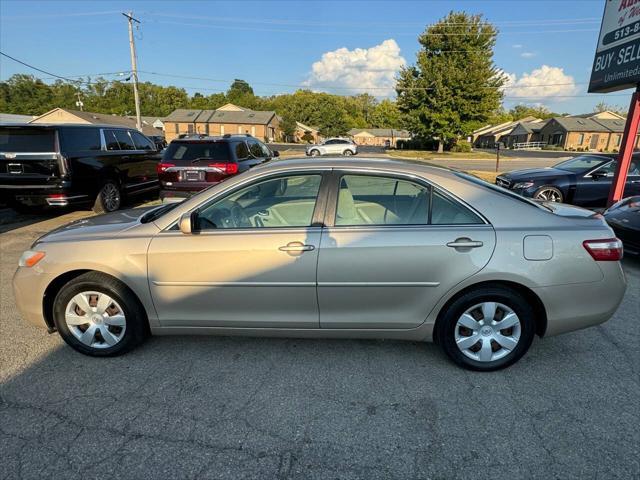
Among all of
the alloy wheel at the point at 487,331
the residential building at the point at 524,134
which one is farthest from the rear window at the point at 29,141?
the residential building at the point at 524,134

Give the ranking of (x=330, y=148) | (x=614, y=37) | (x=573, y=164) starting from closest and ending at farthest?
(x=614, y=37) → (x=573, y=164) → (x=330, y=148)

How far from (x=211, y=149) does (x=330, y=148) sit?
1033 inches

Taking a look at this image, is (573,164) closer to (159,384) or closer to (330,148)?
(159,384)

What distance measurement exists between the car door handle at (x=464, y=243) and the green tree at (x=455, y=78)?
34146 mm

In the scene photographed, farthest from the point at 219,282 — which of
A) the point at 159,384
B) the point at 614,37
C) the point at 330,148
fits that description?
the point at 330,148

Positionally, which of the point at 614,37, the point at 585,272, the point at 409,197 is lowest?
the point at 585,272

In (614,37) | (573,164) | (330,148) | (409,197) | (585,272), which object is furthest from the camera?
(330,148)

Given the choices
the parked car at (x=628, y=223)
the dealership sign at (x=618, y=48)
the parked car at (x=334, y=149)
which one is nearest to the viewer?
the parked car at (x=628, y=223)

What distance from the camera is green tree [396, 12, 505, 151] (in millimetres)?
32656

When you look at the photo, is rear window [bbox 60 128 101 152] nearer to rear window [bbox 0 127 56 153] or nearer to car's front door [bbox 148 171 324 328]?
rear window [bbox 0 127 56 153]

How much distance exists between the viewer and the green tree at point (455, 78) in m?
32.7

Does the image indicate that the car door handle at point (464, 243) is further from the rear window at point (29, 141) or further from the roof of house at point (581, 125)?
the roof of house at point (581, 125)

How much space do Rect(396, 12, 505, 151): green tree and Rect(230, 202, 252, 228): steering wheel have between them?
3421 cm

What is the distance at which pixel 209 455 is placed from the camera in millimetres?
2092
